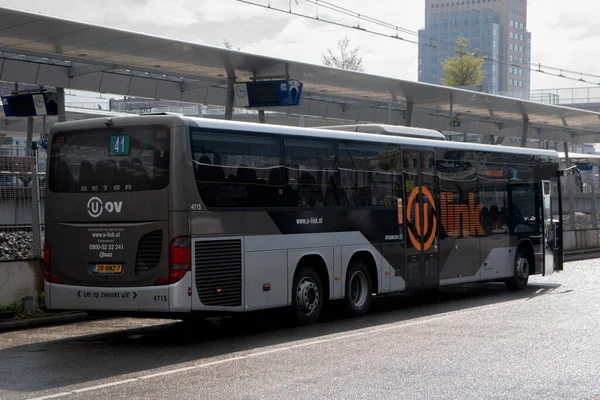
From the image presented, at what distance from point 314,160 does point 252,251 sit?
201 centimetres

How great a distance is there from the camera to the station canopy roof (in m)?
18.4

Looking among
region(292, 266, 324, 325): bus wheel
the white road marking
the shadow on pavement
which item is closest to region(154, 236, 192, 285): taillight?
the shadow on pavement

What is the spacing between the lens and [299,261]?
14414 millimetres

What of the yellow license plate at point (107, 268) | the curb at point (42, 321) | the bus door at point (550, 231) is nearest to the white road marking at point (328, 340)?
the bus door at point (550, 231)

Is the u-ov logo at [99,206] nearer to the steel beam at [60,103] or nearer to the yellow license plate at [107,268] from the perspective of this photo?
the yellow license plate at [107,268]

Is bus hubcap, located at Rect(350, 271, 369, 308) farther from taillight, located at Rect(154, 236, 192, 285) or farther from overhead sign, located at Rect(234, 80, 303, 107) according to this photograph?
overhead sign, located at Rect(234, 80, 303, 107)

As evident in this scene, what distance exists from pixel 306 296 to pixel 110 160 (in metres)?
3.54

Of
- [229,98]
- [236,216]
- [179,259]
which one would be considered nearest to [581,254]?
[229,98]

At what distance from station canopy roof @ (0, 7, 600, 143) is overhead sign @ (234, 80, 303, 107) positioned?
0.85 feet

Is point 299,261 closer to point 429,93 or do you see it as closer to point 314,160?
point 314,160

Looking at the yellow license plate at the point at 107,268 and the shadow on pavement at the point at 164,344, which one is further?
the yellow license plate at the point at 107,268

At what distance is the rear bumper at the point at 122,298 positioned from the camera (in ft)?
39.9

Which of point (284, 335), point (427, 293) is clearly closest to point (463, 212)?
point (427, 293)

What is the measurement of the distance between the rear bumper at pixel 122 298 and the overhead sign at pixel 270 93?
1096 centimetres
